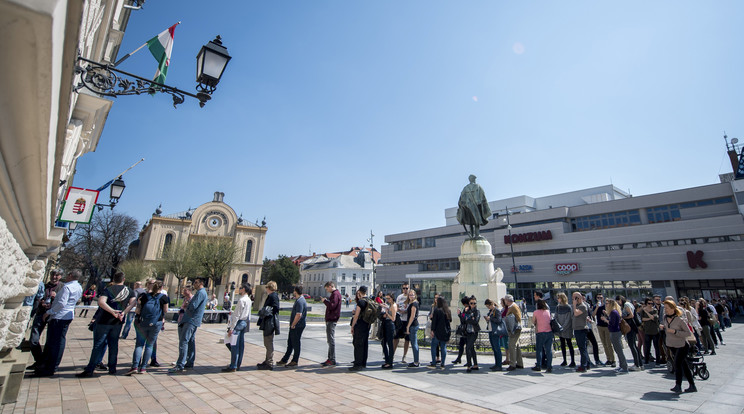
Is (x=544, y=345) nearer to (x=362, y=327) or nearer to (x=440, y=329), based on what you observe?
(x=440, y=329)

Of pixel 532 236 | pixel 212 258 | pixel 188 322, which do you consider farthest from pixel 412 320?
pixel 532 236

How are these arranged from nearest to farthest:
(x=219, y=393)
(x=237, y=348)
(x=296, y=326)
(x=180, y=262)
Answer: (x=219, y=393) → (x=237, y=348) → (x=296, y=326) → (x=180, y=262)

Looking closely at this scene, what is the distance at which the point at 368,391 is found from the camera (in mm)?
5656

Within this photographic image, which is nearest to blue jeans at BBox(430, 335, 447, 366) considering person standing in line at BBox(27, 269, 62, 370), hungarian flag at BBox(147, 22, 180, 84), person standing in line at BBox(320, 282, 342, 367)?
person standing in line at BBox(320, 282, 342, 367)

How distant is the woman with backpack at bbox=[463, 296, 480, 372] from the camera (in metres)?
7.45

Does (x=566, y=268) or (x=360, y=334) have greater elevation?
(x=566, y=268)

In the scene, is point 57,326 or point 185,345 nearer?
point 57,326

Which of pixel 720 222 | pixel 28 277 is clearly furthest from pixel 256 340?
pixel 720 222

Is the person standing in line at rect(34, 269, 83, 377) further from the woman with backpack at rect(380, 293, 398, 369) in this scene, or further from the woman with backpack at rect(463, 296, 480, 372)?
the woman with backpack at rect(463, 296, 480, 372)

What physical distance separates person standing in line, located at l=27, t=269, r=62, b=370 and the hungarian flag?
17.0 feet

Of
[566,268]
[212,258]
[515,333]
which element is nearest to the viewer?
[515,333]

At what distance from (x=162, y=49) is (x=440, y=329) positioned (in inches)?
307

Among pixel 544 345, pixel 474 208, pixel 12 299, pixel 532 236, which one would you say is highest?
pixel 532 236

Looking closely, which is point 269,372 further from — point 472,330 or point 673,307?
point 673,307
